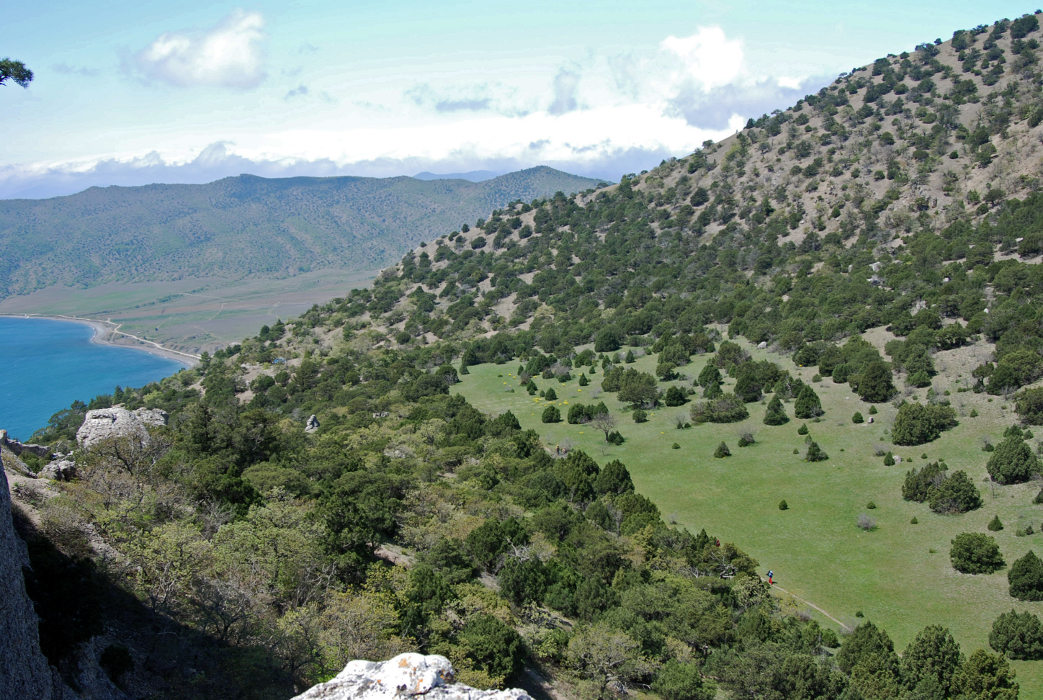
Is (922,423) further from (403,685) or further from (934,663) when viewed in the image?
(403,685)

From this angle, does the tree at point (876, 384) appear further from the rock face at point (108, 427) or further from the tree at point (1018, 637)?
the rock face at point (108, 427)

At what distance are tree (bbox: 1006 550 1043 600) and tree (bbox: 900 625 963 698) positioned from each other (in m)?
8.72

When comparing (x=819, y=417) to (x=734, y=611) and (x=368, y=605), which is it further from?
(x=368, y=605)

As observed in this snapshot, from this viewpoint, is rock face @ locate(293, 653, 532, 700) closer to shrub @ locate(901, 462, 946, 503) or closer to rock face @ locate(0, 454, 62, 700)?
rock face @ locate(0, 454, 62, 700)

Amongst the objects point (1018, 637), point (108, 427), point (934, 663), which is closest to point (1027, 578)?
point (1018, 637)

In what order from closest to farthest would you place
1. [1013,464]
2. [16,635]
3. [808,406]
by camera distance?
[16,635] → [1013,464] → [808,406]

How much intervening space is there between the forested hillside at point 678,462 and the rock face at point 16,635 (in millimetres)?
2166

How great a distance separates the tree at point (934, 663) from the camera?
2516 cm

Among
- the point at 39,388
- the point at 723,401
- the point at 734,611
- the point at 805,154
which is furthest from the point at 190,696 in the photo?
the point at 39,388

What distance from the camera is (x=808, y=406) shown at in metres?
58.4

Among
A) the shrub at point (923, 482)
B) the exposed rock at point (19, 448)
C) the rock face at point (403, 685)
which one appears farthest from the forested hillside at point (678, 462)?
the rock face at point (403, 685)

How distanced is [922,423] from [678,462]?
57.3 ft

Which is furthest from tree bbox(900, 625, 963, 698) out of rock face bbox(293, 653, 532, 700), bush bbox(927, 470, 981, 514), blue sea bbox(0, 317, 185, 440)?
blue sea bbox(0, 317, 185, 440)

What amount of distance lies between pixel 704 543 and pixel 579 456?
14.4 m
